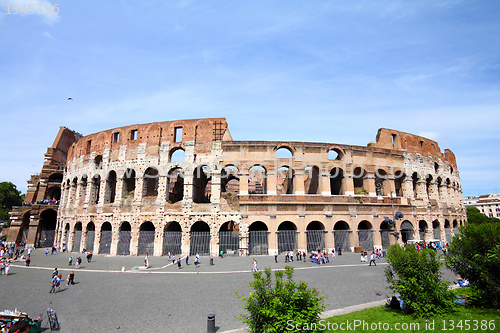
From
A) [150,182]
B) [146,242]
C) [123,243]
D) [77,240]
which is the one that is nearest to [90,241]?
[77,240]

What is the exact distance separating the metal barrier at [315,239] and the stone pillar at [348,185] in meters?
4.75

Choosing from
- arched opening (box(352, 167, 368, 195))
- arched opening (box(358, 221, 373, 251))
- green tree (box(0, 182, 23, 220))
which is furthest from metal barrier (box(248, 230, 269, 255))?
green tree (box(0, 182, 23, 220))

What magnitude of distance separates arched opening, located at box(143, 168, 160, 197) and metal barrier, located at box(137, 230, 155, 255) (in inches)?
163

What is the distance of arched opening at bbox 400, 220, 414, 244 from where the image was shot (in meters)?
27.0

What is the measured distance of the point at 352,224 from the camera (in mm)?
24984

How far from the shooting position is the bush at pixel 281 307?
18.3ft

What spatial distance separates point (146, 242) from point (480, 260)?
24.1 metres

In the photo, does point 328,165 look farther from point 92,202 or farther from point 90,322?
point 92,202

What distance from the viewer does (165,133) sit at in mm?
26875

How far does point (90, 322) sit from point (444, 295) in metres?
11.5

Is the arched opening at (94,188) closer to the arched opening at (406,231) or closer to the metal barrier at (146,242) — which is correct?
the metal barrier at (146,242)

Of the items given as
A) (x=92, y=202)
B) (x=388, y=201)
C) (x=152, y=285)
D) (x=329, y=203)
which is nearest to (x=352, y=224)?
(x=329, y=203)

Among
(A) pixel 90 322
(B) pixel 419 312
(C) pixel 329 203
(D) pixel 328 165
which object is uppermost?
(D) pixel 328 165

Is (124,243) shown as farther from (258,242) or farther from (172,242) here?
(258,242)
